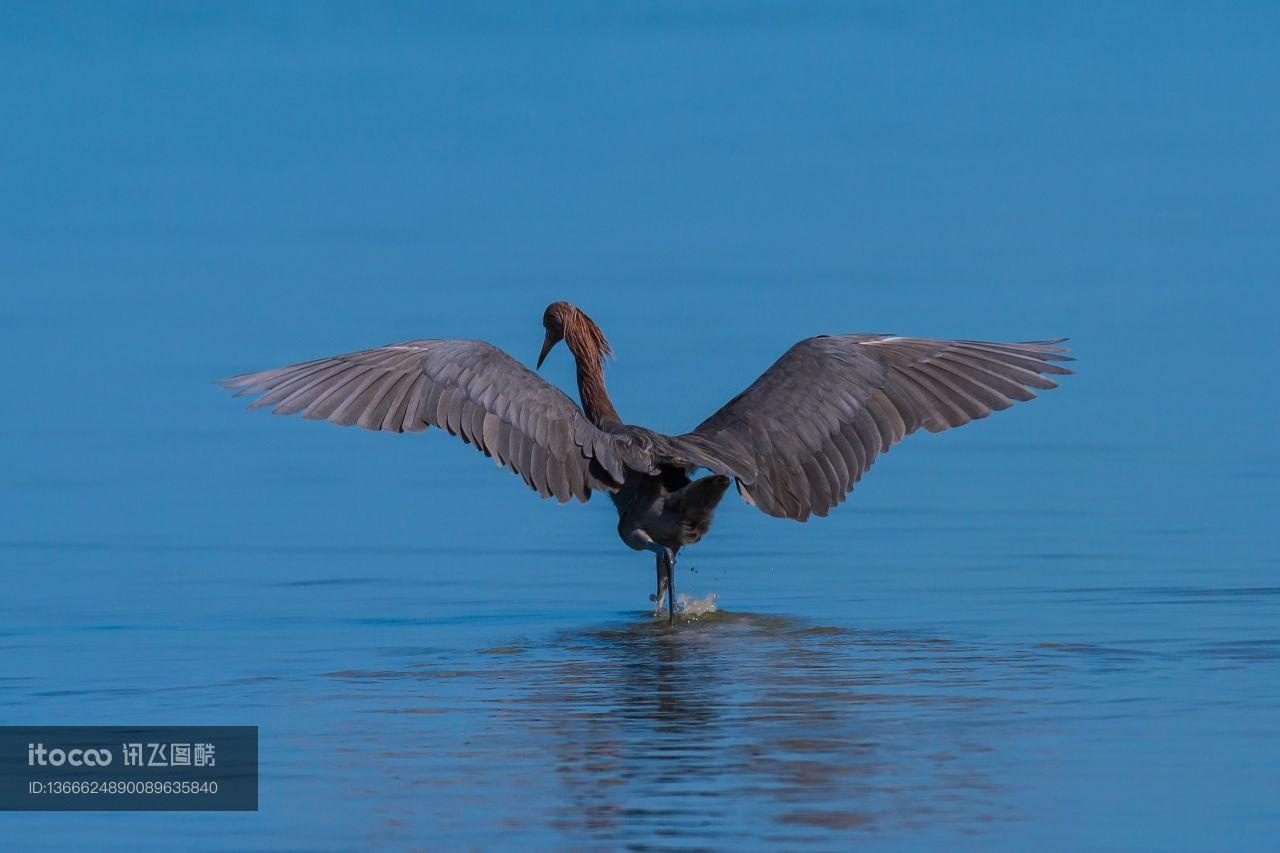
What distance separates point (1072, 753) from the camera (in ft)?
26.4

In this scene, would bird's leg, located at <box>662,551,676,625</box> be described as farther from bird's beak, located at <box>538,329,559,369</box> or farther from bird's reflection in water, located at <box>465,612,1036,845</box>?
bird's beak, located at <box>538,329,559,369</box>

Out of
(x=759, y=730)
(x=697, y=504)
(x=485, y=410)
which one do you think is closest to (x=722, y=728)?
(x=759, y=730)

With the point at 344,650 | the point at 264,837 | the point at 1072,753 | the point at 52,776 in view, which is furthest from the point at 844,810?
the point at 344,650

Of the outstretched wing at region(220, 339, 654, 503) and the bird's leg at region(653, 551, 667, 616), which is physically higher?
the outstretched wing at region(220, 339, 654, 503)

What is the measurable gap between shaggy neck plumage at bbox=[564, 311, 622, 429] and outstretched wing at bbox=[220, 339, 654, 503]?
35.8 inches

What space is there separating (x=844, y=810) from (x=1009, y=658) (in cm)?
374

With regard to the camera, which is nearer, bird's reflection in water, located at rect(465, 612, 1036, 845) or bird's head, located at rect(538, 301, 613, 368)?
bird's reflection in water, located at rect(465, 612, 1036, 845)

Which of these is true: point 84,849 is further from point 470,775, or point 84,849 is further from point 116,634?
point 116,634

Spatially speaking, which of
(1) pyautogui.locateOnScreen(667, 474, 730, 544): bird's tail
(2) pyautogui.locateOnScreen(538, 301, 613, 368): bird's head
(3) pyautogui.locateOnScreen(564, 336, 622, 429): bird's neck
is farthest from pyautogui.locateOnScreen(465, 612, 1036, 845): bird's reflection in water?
(2) pyautogui.locateOnScreen(538, 301, 613, 368): bird's head

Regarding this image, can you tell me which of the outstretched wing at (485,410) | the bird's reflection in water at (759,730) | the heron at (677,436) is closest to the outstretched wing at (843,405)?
the heron at (677,436)

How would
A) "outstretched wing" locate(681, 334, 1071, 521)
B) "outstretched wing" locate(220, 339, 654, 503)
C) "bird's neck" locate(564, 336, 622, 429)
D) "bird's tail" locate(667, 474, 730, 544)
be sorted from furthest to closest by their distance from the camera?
"bird's neck" locate(564, 336, 622, 429) → "outstretched wing" locate(681, 334, 1071, 521) → "outstretched wing" locate(220, 339, 654, 503) → "bird's tail" locate(667, 474, 730, 544)

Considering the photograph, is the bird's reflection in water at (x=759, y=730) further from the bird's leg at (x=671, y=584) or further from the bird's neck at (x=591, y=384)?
the bird's neck at (x=591, y=384)

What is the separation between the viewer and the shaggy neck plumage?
1366 centimetres

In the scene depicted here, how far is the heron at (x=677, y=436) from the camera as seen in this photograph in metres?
12.3
